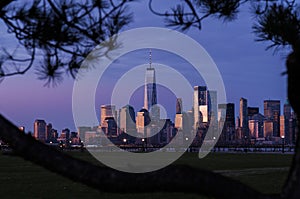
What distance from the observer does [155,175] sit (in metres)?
2.81

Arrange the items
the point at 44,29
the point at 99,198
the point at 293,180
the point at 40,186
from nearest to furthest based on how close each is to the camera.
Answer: the point at 293,180, the point at 44,29, the point at 99,198, the point at 40,186

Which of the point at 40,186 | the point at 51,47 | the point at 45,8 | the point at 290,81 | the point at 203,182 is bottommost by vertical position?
the point at 40,186

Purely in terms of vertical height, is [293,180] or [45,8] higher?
[45,8]

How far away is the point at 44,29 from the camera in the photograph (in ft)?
11.5

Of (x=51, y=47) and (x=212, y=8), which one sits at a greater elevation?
(x=212, y=8)

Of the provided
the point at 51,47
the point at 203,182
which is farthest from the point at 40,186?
the point at 203,182

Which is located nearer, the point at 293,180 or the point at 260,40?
the point at 293,180

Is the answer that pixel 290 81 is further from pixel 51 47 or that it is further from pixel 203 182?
pixel 51 47

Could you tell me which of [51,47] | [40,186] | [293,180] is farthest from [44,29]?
[40,186]

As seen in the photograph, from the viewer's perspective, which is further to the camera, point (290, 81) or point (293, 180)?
point (290, 81)

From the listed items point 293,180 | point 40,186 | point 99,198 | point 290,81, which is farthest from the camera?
point 40,186

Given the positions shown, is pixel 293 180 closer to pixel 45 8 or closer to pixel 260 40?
pixel 260 40

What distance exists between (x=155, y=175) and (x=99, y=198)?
7.94 metres

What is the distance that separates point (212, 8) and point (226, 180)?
1361 millimetres
